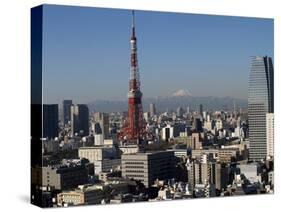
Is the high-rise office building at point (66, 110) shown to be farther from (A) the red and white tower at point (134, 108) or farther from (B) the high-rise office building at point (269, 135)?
(B) the high-rise office building at point (269, 135)

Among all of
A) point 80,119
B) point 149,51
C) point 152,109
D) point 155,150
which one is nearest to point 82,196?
point 80,119

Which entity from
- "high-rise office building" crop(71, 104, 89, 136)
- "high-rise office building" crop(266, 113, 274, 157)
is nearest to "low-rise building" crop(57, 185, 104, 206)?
"high-rise office building" crop(71, 104, 89, 136)

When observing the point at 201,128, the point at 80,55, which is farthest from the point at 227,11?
the point at 80,55

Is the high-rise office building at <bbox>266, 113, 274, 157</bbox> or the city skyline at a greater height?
the city skyline

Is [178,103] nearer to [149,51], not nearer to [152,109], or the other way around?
[152,109]

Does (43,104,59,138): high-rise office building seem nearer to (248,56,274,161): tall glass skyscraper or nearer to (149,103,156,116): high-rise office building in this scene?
(149,103,156,116): high-rise office building

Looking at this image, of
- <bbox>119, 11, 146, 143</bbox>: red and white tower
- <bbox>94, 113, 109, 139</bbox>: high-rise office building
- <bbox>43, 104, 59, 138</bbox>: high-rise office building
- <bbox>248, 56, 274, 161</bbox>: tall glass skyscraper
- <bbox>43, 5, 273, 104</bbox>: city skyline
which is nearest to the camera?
<bbox>43, 104, 59, 138</bbox>: high-rise office building

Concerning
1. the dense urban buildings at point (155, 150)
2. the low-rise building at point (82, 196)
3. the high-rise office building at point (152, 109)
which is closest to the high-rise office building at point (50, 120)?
the dense urban buildings at point (155, 150)
